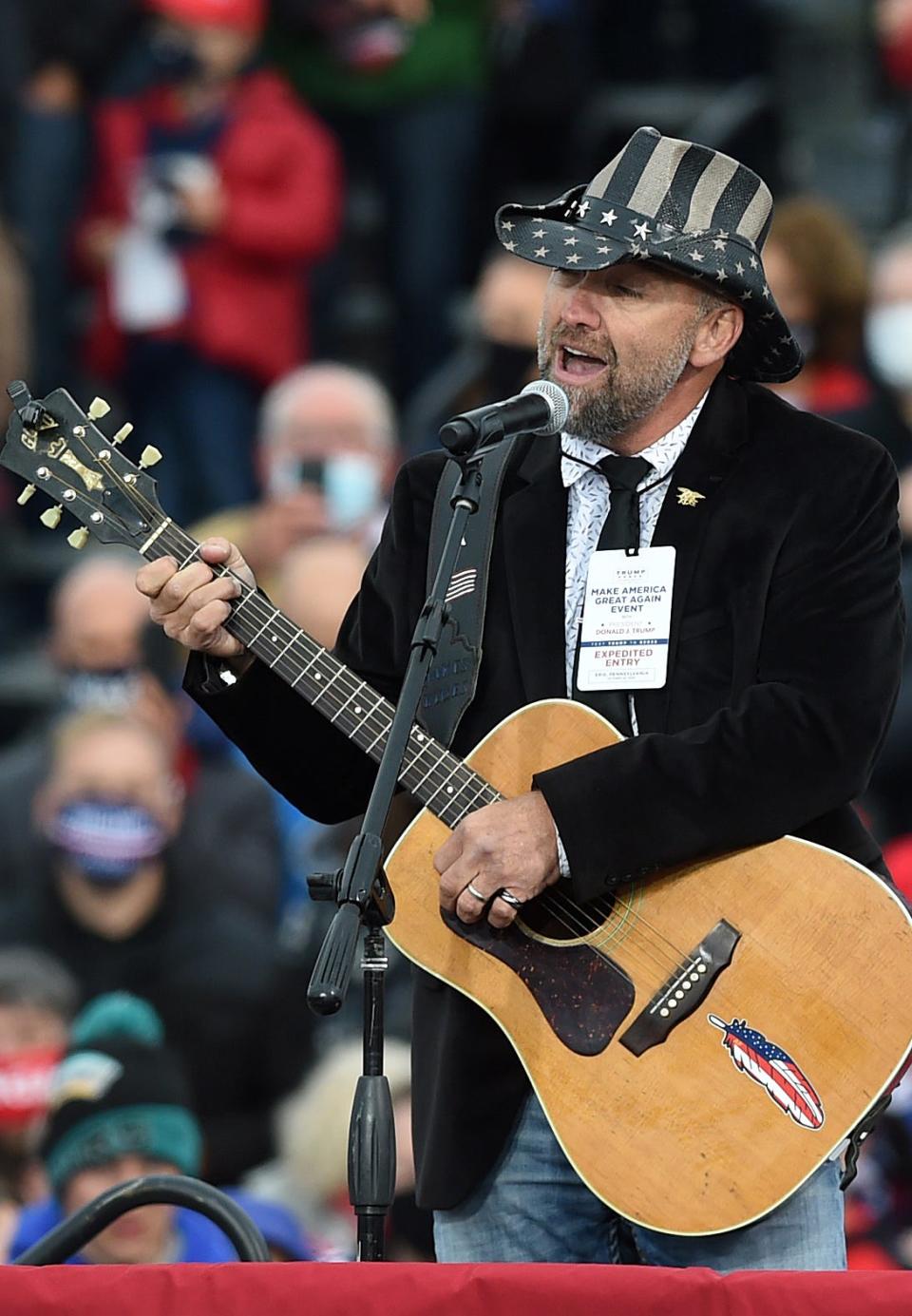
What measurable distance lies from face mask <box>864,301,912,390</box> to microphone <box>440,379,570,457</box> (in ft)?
13.0

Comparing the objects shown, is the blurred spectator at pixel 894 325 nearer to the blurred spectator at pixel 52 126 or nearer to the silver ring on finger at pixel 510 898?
the blurred spectator at pixel 52 126

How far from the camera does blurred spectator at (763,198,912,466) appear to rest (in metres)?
7.47

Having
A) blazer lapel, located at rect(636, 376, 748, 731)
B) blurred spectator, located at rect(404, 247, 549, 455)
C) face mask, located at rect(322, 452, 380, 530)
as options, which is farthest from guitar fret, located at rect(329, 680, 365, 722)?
face mask, located at rect(322, 452, 380, 530)

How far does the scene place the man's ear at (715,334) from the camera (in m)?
4.05

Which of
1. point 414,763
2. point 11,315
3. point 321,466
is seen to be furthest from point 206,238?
point 414,763

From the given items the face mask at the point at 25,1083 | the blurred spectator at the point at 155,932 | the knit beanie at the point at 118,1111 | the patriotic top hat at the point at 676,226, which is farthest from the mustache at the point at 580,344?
→ the blurred spectator at the point at 155,932

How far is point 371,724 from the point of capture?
13.0ft

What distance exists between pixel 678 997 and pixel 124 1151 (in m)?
2.41

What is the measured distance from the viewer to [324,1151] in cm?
633

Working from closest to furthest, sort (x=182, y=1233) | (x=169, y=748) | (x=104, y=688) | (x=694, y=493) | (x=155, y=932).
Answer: (x=694, y=493) → (x=182, y=1233) → (x=155, y=932) → (x=169, y=748) → (x=104, y=688)

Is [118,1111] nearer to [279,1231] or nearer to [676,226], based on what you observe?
[279,1231]

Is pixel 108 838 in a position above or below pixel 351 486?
below

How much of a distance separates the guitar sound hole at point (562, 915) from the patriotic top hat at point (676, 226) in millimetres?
907

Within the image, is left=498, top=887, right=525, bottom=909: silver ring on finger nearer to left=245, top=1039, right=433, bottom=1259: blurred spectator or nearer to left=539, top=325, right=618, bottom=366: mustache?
left=539, top=325, right=618, bottom=366: mustache
